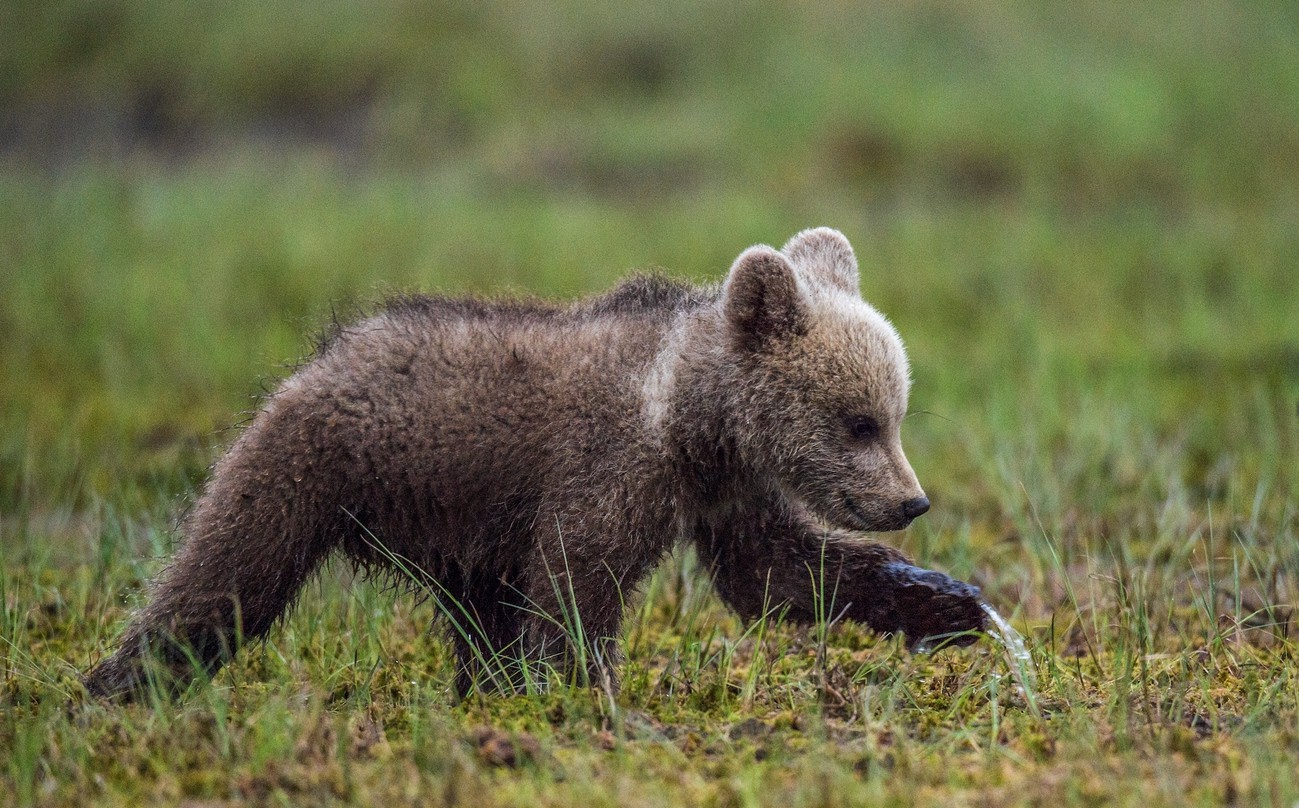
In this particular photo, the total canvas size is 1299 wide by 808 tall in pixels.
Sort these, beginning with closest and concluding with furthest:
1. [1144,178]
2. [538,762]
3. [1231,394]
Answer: [538,762], [1231,394], [1144,178]

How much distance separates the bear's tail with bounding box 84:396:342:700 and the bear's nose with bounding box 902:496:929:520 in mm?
1743

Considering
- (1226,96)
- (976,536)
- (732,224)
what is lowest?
(976,536)

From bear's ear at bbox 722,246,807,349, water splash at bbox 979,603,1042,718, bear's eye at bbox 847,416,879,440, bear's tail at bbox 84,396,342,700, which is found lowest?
water splash at bbox 979,603,1042,718

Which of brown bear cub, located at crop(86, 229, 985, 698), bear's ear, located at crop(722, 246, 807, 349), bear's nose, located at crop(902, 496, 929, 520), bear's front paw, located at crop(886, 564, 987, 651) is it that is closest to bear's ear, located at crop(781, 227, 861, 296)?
brown bear cub, located at crop(86, 229, 985, 698)

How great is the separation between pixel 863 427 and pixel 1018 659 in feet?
2.78

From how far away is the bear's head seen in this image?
4.46m

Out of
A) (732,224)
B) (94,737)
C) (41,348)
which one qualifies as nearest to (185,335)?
(41,348)

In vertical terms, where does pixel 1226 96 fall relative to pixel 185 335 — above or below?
above

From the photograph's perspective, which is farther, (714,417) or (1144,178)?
(1144,178)

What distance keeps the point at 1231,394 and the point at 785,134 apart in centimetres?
651

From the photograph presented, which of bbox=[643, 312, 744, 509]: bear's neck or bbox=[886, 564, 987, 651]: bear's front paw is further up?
bbox=[643, 312, 744, 509]: bear's neck

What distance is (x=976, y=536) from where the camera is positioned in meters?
6.79

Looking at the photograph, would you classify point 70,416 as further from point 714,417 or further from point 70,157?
point 70,157

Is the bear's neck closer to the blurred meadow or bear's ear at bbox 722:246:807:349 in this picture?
bear's ear at bbox 722:246:807:349
